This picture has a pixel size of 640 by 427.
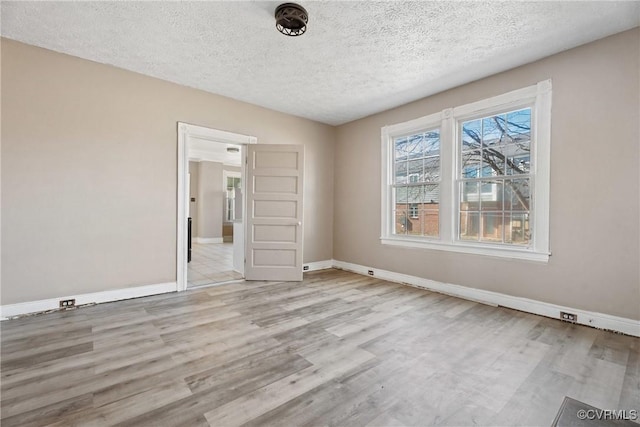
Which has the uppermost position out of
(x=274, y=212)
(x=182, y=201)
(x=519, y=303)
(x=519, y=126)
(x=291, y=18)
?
(x=291, y=18)

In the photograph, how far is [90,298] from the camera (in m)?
3.21

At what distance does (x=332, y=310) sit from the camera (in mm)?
3150

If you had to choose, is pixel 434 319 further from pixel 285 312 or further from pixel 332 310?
pixel 285 312

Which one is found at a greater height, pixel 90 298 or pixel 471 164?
pixel 471 164

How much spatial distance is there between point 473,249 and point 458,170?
108 centimetres

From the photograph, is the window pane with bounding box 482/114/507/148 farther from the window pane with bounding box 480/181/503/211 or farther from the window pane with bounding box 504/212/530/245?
the window pane with bounding box 504/212/530/245

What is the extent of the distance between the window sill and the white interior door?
156cm

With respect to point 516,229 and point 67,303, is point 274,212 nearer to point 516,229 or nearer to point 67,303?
point 67,303

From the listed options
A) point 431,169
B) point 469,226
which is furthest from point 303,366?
point 431,169

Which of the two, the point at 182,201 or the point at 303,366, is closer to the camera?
the point at 303,366

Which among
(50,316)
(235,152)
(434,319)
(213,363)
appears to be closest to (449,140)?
(434,319)

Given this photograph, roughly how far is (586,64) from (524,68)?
53 centimetres

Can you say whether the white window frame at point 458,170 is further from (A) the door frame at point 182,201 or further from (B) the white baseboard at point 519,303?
(A) the door frame at point 182,201

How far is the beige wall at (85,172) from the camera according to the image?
2.84 metres
